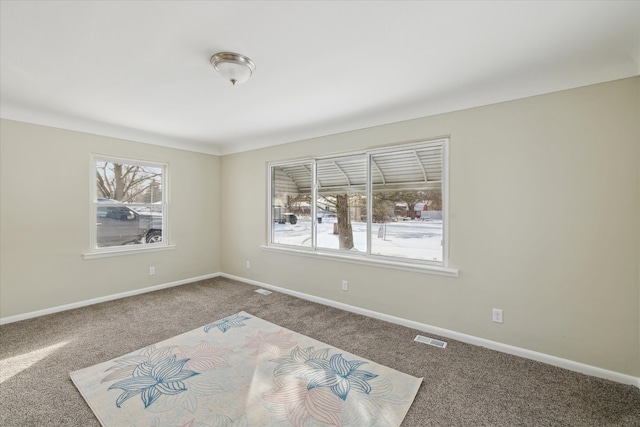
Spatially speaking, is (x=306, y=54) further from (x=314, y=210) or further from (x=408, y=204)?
(x=314, y=210)

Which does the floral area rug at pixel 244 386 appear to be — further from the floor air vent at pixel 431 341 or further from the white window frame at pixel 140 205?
the white window frame at pixel 140 205

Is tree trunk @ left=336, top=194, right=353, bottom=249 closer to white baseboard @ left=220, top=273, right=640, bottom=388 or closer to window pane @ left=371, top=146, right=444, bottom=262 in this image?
window pane @ left=371, top=146, right=444, bottom=262

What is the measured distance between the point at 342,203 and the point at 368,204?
0.41 meters

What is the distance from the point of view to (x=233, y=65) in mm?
2131

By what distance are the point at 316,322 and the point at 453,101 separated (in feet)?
9.13

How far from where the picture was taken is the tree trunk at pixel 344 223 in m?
3.82

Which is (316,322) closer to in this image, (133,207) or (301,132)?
(301,132)

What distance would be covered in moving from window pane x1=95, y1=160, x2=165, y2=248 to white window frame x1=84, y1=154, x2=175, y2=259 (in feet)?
0.11

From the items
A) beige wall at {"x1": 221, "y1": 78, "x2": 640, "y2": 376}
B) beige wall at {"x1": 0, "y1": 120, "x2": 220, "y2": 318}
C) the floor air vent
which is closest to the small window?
beige wall at {"x1": 0, "y1": 120, "x2": 220, "y2": 318}

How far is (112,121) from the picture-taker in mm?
3660

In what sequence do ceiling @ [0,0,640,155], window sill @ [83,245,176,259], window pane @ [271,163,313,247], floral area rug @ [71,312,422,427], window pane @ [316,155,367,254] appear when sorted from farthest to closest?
window pane @ [271,163,313,247] → window sill @ [83,245,176,259] → window pane @ [316,155,367,254] → floral area rug @ [71,312,422,427] → ceiling @ [0,0,640,155]

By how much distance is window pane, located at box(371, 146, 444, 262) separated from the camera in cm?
311

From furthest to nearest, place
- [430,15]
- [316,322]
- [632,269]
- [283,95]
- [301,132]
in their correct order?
[301,132], [316,322], [283,95], [632,269], [430,15]

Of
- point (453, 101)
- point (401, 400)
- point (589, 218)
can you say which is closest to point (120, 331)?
point (401, 400)
